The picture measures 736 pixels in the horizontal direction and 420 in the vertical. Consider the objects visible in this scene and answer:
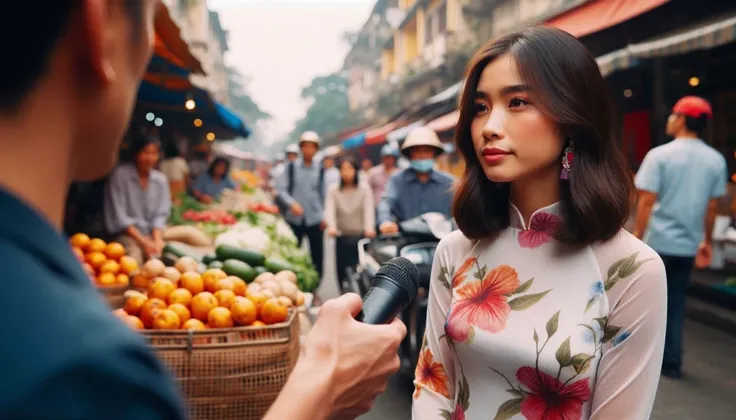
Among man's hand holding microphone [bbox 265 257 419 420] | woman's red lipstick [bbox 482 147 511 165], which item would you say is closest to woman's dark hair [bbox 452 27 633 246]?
woman's red lipstick [bbox 482 147 511 165]

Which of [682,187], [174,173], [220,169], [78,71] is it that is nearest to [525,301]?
[78,71]

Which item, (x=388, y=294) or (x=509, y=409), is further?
(x=509, y=409)

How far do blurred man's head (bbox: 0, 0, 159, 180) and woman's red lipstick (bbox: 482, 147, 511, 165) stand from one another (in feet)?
3.70

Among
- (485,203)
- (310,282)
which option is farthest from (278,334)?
(310,282)

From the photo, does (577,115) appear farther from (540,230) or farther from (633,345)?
(633,345)

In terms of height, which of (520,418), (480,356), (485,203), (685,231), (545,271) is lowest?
(685,231)

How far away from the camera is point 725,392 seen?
15.0 feet

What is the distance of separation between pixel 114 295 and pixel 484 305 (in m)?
3.21

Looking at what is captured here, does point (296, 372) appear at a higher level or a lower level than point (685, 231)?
higher

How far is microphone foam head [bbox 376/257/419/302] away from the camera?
1.29 m

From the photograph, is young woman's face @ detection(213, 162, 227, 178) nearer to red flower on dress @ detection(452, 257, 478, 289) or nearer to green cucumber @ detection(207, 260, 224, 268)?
green cucumber @ detection(207, 260, 224, 268)

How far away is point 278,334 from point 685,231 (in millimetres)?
3832

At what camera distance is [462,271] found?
182 centimetres

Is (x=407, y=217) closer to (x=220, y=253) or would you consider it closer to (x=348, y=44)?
(x=220, y=253)
